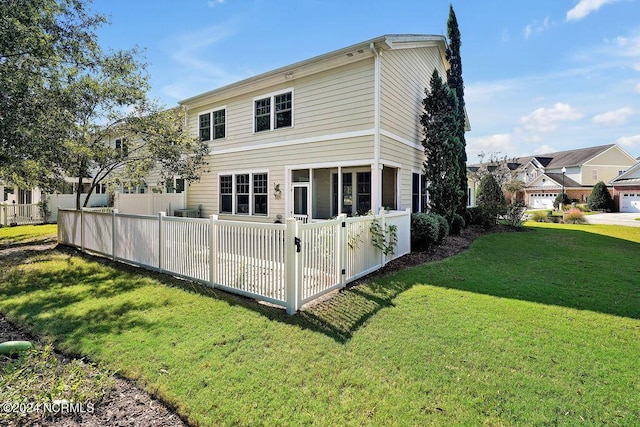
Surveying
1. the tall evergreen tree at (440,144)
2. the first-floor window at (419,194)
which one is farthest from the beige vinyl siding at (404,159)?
the tall evergreen tree at (440,144)

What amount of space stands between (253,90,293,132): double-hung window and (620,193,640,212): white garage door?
39.8m

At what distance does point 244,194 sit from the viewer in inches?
520

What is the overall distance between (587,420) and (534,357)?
103 cm

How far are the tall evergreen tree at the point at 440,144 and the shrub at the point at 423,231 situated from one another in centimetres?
267

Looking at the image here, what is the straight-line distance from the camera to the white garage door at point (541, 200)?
41.6 m

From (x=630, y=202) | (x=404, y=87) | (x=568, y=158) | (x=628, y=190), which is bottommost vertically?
(x=630, y=202)

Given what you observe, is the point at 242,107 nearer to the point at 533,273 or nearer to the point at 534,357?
the point at 533,273

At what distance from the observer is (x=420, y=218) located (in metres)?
9.95

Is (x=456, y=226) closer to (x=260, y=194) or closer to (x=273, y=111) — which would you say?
(x=260, y=194)

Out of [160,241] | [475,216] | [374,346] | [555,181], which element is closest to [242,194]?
[160,241]

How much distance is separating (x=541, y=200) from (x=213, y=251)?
49.3 m

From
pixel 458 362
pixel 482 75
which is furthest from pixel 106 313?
pixel 482 75

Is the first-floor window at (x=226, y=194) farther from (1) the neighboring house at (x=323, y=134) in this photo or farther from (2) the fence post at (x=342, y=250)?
(2) the fence post at (x=342, y=250)

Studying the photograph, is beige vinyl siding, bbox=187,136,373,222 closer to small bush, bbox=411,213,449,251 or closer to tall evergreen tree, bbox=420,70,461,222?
small bush, bbox=411,213,449,251
